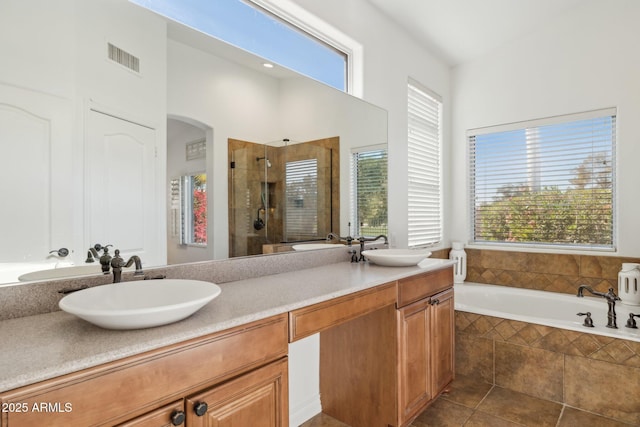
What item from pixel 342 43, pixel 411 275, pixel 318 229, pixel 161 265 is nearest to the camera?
pixel 161 265

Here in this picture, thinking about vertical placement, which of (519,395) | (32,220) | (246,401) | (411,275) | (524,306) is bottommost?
(519,395)

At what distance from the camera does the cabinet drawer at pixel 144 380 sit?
0.73m

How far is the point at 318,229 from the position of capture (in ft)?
7.47

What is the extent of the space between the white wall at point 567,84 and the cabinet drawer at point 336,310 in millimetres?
2344

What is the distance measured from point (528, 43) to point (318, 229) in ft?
9.28

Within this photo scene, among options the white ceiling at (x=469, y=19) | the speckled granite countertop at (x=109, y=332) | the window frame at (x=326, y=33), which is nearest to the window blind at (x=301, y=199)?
the speckled granite countertop at (x=109, y=332)

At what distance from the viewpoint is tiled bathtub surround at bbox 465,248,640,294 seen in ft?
9.76

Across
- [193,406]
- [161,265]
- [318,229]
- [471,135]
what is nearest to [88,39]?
[161,265]

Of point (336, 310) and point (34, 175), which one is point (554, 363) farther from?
point (34, 175)

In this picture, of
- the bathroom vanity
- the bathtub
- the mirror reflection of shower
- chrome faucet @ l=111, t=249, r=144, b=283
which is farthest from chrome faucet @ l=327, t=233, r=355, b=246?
chrome faucet @ l=111, t=249, r=144, b=283

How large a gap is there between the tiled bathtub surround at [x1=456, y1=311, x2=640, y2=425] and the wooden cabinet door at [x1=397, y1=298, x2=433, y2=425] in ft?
2.16

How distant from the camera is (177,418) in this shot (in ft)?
3.06

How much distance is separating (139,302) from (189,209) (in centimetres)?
50

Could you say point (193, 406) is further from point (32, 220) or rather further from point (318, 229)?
point (318, 229)
